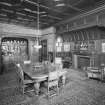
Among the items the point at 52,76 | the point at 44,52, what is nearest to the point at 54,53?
the point at 44,52

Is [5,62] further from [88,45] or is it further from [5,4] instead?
[88,45]


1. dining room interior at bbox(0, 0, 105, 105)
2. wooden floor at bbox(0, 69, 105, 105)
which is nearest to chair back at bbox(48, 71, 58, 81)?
dining room interior at bbox(0, 0, 105, 105)

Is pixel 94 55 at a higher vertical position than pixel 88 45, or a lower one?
lower

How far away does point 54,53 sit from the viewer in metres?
6.54

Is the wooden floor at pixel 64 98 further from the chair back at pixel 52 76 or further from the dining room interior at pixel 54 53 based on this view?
the chair back at pixel 52 76

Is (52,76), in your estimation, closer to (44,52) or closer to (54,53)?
(54,53)

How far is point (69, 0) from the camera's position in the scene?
10.3ft

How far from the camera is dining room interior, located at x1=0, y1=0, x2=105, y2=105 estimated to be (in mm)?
2581

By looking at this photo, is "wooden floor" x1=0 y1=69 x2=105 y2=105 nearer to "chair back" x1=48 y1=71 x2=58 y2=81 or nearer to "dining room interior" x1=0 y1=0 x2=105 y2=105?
"dining room interior" x1=0 y1=0 x2=105 y2=105

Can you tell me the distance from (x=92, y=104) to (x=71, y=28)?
13.3 feet

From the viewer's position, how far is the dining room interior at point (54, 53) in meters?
2.58

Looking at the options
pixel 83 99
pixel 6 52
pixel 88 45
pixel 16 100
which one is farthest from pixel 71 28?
pixel 6 52

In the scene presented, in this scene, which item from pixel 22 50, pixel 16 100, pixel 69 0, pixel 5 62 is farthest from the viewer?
pixel 22 50

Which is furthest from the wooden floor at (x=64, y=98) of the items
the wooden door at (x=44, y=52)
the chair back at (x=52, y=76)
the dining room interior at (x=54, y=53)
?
the wooden door at (x=44, y=52)
